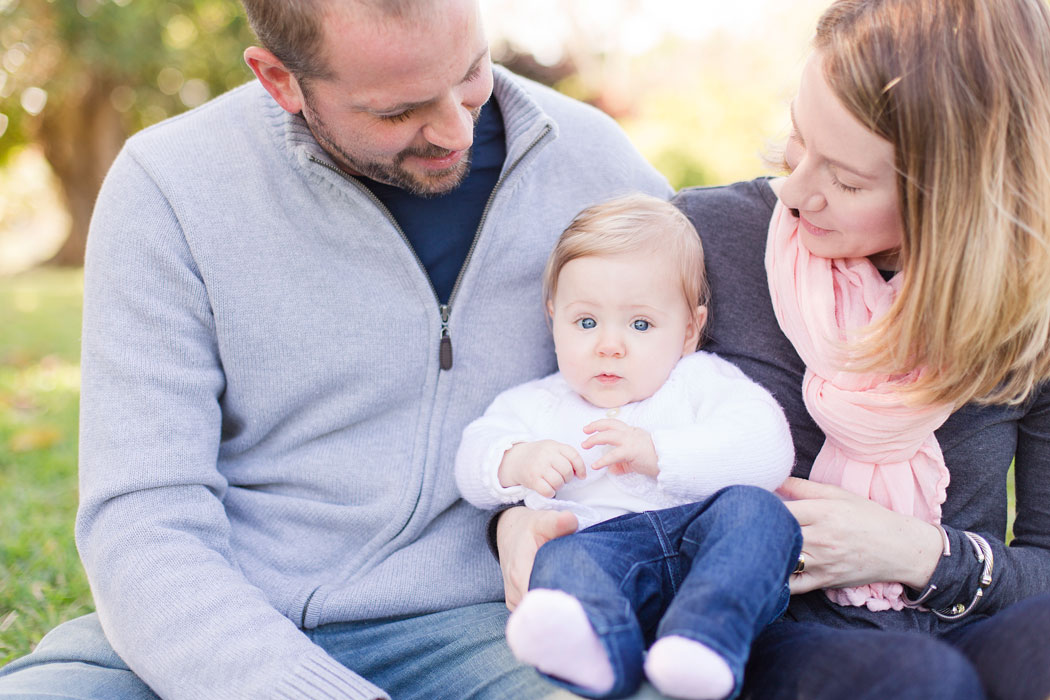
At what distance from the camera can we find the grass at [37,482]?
254 cm

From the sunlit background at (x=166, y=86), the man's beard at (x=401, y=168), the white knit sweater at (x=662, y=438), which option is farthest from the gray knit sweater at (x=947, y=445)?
the sunlit background at (x=166, y=86)

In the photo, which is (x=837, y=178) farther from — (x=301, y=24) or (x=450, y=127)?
(x=301, y=24)

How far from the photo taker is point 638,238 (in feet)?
6.68

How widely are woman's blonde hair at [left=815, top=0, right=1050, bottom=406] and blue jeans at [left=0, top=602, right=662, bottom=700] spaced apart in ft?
3.37

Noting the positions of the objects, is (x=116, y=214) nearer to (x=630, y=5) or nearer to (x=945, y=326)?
(x=945, y=326)

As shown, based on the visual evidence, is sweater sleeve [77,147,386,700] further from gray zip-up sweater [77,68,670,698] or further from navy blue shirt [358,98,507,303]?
navy blue shirt [358,98,507,303]

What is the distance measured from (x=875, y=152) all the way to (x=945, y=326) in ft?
1.14

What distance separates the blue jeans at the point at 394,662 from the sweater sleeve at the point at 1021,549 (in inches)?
32.6

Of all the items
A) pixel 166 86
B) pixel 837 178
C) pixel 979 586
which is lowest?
pixel 166 86

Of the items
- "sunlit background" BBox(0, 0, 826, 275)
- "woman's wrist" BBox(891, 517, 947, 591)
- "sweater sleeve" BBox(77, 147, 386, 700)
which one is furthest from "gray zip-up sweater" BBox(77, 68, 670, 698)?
"sunlit background" BBox(0, 0, 826, 275)

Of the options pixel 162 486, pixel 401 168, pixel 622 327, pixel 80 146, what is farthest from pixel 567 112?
pixel 80 146

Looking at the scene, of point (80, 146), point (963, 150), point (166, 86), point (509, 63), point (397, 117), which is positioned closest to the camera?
point (963, 150)

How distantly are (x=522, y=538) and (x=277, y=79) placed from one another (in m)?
1.17

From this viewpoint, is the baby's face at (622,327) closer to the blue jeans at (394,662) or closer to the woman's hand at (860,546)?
the woman's hand at (860,546)
